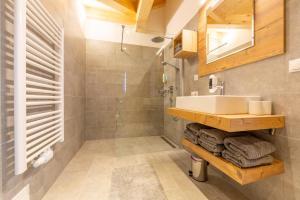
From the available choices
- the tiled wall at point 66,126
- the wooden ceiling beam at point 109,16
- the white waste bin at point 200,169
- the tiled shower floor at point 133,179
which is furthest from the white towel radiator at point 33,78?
the wooden ceiling beam at point 109,16

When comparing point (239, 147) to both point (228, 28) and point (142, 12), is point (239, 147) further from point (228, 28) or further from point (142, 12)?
point (142, 12)

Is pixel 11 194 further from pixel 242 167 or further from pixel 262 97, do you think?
pixel 262 97

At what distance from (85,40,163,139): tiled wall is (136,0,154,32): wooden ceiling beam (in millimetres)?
467

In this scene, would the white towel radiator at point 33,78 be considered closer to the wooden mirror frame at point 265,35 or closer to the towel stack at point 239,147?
the towel stack at point 239,147

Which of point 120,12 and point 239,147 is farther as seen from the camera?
point 120,12

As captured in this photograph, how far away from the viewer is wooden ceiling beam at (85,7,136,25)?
3100 mm

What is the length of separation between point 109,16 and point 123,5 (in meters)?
0.51

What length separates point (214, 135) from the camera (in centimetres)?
136

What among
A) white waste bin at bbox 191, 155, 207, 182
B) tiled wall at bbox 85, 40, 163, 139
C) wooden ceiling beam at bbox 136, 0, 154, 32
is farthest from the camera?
tiled wall at bbox 85, 40, 163, 139

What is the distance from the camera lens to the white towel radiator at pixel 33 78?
2.84 ft

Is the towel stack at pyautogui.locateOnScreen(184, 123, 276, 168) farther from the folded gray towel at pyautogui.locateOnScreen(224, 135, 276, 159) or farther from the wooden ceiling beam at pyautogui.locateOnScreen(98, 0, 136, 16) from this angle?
the wooden ceiling beam at pyautogui.locateOnScreen(98, 0, 136, 16)

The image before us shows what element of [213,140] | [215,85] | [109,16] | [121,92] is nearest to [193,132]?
[213,140]

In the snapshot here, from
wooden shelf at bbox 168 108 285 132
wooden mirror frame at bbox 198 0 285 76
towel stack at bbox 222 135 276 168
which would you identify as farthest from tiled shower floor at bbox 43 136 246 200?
wooden mirror frame at bbox 198 0 285 76

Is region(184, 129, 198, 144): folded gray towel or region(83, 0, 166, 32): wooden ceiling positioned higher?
region(83, 0, 166, 32): wooden ceiling
